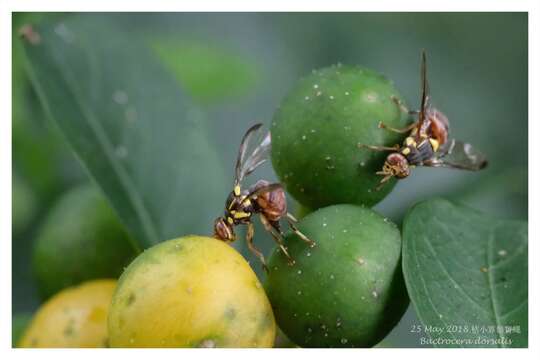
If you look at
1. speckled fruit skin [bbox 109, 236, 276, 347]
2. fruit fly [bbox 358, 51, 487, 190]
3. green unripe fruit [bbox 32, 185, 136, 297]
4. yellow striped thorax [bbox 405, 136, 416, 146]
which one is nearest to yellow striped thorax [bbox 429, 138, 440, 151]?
fruit fly [bbox 358, 51, 487, 190]

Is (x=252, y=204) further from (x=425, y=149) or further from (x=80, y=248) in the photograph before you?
(x=80, y=248)

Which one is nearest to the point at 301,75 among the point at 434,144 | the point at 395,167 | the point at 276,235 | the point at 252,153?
the point at 434,144

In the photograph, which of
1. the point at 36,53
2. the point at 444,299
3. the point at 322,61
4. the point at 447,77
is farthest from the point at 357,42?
the point at 444,299

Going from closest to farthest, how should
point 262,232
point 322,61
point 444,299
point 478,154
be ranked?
point 444,299, point 478,154, point 262,232, point 322,61

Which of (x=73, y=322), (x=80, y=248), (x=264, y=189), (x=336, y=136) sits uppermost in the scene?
(x=336, y=136)

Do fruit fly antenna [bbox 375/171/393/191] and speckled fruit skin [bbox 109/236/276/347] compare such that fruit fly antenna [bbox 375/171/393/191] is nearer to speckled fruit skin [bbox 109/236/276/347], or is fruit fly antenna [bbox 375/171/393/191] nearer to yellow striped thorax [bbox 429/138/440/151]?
yellow striped thorax [bbox 429/138/440/151]

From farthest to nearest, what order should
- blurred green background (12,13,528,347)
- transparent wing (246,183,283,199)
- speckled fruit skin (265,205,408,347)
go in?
blurred green background (12,13,528,347) < transparent wing (246,183,283,199) < speckled fruit skin (265,205,408,347)

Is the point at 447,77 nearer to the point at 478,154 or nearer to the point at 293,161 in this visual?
the point at 478,154
